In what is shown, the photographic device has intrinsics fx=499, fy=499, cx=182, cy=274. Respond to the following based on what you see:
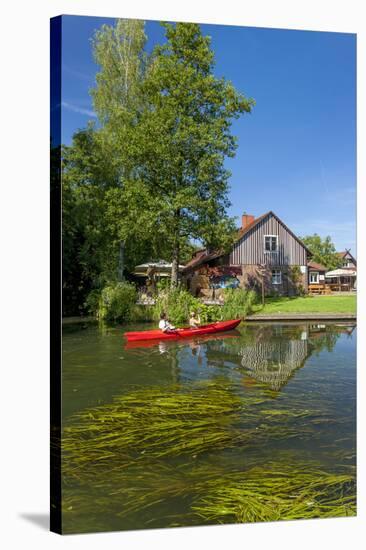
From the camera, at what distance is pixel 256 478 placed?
3656 millimetres

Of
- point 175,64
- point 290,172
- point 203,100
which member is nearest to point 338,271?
point 290,172

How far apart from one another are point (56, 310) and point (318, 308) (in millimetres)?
3093

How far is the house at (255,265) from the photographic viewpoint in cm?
512

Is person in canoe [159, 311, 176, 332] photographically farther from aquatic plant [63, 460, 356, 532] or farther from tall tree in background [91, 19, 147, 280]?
aquatic plant [63, 460, 356, 532]

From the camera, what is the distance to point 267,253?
17.9ft

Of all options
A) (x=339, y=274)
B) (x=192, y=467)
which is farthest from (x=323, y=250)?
(x=192, y=467)

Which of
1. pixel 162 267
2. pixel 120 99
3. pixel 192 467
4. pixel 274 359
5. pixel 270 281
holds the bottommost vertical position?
pixel 192 467

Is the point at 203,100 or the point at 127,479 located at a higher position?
the point at 203,100

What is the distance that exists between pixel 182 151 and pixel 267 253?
56.8 inches

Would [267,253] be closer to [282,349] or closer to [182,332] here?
[282,349]

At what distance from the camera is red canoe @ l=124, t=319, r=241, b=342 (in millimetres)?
5164

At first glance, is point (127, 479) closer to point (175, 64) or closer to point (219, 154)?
point (219, 154)

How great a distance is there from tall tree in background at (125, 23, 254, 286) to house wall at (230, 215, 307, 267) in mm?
235

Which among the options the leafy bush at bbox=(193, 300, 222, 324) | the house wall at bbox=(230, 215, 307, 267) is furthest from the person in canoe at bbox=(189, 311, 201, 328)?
the house wall at bbox=(230, 215, 307, 267)
